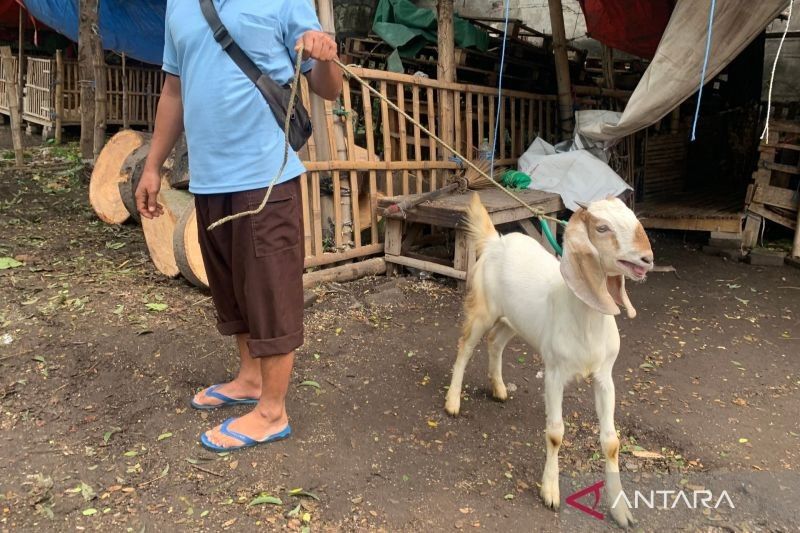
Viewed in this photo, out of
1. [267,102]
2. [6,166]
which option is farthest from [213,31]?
[6,166]

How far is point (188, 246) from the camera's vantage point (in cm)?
450

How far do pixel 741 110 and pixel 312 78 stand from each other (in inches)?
312

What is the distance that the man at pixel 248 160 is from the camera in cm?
237

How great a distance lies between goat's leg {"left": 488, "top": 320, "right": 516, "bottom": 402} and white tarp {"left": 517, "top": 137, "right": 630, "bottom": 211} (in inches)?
110

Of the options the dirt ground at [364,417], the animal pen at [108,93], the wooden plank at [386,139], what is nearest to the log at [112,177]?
the dirt ground at [364,417]

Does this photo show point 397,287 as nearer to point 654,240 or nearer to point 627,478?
point 627,478

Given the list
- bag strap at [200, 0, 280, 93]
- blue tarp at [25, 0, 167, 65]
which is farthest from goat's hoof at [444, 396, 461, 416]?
blue tarp at [25, 0, 167, 65]

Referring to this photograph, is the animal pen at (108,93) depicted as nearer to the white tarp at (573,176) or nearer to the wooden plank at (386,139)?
the wooden plank at (386,139)

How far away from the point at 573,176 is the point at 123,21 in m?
7.02

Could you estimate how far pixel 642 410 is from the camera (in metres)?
3.33

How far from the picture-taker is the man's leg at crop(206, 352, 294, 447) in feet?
8.82

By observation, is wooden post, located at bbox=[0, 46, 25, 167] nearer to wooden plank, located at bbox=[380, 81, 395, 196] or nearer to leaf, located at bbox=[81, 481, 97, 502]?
wooden plank, located at bbox=[380, 81, 395, 196]

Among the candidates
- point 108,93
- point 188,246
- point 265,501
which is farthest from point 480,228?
point 108,93

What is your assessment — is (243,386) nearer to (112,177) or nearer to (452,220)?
(452,220)
